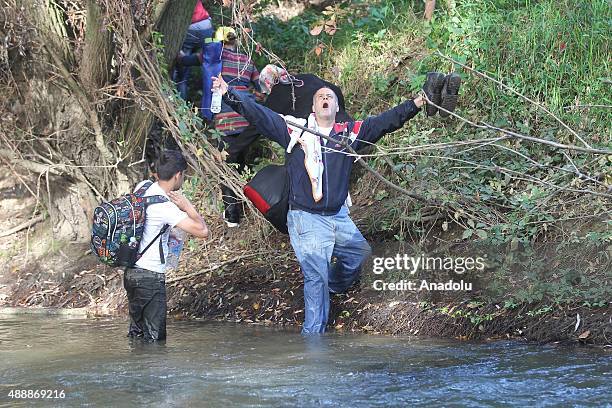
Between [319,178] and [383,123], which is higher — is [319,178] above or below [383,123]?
below

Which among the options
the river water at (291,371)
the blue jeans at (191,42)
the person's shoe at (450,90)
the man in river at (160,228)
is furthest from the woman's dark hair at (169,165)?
the blue jeans at (191,42)

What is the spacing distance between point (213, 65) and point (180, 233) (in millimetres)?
3144

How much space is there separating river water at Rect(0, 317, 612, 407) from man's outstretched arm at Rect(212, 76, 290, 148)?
5.53 ft

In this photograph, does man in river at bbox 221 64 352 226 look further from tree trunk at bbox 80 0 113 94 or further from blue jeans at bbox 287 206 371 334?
blue jeans at bbox 287 206 371 334

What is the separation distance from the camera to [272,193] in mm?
8414

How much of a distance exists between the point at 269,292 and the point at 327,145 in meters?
1.84

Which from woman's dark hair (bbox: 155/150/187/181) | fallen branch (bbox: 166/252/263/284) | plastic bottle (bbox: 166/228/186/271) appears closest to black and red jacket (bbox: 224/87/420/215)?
woman's dark hair (bbox: 155/150/187/181)

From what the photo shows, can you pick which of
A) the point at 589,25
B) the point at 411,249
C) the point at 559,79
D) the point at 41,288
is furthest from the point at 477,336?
the point at 41,288

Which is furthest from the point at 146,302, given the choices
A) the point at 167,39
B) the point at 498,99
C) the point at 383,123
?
the point at 498,99

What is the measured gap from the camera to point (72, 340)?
8.41 metres

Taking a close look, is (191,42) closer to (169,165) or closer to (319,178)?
(319,178)

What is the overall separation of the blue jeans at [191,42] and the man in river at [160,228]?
3293 millimetres

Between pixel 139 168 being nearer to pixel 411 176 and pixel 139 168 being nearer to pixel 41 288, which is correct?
pixel 41 288

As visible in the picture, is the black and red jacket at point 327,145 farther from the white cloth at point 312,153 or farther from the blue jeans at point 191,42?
the blue jeans at point 191,42
